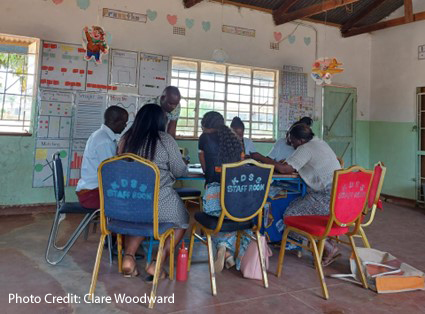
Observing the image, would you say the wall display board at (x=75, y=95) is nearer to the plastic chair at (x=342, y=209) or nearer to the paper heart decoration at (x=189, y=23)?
the paper heart decoration at (x=189, y=23)

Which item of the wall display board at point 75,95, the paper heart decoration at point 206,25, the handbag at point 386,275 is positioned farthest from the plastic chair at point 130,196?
the paper heart decoration at point 206,25

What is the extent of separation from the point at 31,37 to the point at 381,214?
5.58 metres

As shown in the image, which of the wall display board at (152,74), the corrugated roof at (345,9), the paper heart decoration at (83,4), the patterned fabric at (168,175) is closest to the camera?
the patterned fabric at (168,175)

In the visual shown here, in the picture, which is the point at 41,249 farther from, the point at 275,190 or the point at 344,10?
the point at 344,10

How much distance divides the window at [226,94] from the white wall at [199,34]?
0.19 metres

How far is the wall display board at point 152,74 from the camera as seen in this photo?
4.95m

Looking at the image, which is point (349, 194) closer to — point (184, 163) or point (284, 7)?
point (184, 163)

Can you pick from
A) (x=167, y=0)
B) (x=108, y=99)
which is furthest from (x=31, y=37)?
(x=167, y=0)

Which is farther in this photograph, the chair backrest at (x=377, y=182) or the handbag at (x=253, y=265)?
the chair backrest at (x=377, y=182)

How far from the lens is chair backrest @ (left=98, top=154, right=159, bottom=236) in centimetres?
192

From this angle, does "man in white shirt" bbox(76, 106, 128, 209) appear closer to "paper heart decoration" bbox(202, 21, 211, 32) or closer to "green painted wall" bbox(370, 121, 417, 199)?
"paper heart decoration" bbox(202, 21, 211, 32)

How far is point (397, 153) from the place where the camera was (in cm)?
625

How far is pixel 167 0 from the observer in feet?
16.7

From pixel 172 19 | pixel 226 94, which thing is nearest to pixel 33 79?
pixel 172 19
